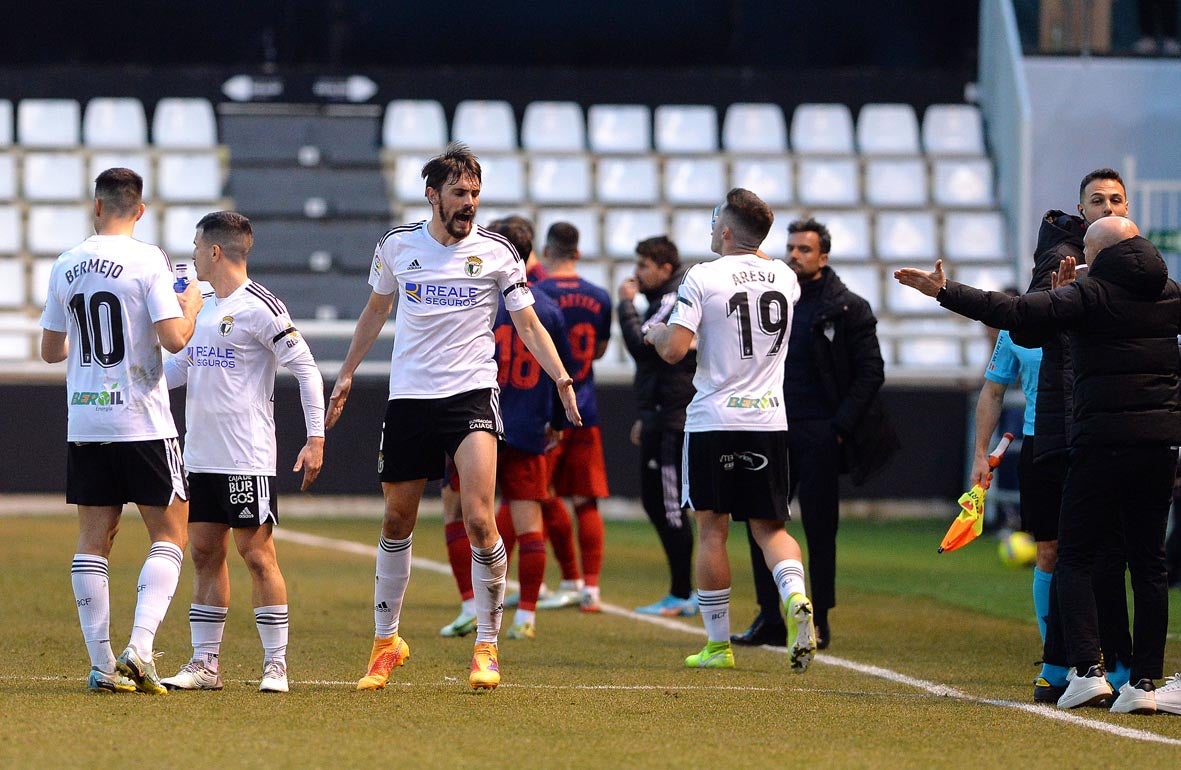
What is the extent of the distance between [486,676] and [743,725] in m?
1.15

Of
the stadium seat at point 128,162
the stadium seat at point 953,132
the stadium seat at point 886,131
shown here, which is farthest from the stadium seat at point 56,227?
the stadium seat at point 953,132

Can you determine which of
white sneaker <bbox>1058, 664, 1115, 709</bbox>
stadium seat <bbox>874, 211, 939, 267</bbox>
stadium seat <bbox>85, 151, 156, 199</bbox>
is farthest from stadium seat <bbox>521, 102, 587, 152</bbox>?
white sneaker <bbox>1058, 664, 1115, 709</bbox>

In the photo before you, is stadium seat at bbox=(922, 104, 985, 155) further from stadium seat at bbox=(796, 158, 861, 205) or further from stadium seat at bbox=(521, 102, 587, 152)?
stadium seat at bbox=(521, 102, 587, 152)

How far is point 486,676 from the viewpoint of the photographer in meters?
6.64

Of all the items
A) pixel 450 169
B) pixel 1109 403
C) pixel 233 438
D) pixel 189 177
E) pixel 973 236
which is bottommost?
pixel 233 438

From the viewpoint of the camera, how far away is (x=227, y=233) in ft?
21.8

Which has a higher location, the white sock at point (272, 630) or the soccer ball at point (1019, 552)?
the white sock at point (272, 630)

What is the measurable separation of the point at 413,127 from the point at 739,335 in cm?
1301

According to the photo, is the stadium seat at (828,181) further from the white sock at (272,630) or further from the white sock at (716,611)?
the white sock at (272,630)

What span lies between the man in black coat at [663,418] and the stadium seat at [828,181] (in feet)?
31.8

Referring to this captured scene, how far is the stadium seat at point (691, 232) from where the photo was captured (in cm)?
1895

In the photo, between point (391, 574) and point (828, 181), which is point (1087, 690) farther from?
point (828, 181)

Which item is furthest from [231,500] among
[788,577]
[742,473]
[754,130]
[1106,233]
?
[754,130]

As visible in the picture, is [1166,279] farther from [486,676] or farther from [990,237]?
[990,237]
